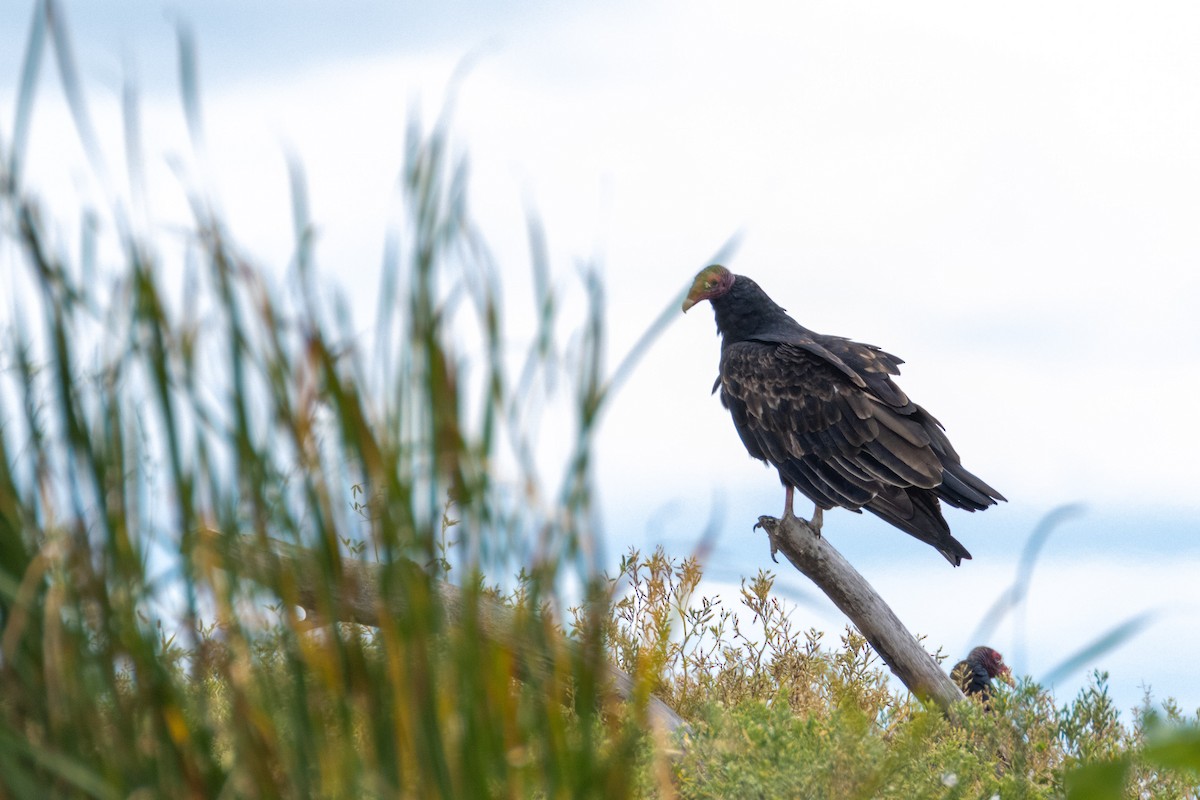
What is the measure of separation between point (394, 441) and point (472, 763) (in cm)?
40

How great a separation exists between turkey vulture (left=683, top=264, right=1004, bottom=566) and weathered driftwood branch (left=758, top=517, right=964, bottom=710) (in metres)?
0.17

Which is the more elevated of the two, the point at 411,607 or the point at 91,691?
the point at 91,691

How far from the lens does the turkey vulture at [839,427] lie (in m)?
6.56

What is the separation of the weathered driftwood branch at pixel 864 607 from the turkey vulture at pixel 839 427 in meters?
0.17

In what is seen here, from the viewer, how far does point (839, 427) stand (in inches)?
271

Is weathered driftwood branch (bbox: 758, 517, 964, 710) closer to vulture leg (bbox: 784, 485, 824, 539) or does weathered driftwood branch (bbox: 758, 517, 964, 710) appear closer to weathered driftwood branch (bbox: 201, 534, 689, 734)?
vulture leg (bbox: 784, 485, 824, 539)

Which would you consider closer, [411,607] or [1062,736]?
[411,607]

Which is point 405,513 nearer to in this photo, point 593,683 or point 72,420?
point 593,683

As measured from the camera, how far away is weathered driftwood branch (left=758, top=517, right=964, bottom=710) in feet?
21.0

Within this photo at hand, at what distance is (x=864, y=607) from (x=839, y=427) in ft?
3.34

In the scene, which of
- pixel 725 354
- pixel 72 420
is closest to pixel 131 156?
pixel 72 420

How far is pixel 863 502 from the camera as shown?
6.60 meters

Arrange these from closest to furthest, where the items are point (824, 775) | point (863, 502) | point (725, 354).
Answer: point (824, 775) → point (863, 502) → point (725, 354)

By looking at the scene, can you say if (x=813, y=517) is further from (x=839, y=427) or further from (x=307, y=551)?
(x=307, y=551)
